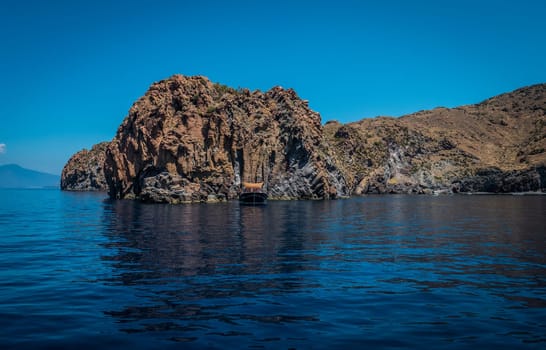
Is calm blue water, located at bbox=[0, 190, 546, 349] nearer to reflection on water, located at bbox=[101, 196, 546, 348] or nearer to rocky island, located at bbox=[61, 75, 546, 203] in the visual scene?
reflection on water, located at bbox=[101, 196, 546, 348]

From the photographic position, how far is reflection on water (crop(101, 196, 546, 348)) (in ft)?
40.5

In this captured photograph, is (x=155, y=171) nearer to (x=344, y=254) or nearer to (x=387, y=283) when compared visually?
(x=344, y=254)

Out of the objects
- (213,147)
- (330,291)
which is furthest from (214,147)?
(330,291)

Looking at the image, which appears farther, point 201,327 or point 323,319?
point 323,319

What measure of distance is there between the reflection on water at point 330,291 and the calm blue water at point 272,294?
6 cm

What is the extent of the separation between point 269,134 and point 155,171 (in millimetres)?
40099

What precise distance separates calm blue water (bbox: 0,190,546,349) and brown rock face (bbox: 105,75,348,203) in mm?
66320

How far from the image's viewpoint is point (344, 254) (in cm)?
2762

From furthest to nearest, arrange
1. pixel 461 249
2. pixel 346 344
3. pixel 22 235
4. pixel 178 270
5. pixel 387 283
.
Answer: pixel 22 235 → pixel 461 249 → pixel 178 270 → pixel 387 283 → pixel 346 344

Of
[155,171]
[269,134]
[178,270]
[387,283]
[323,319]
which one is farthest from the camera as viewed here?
[269,134]

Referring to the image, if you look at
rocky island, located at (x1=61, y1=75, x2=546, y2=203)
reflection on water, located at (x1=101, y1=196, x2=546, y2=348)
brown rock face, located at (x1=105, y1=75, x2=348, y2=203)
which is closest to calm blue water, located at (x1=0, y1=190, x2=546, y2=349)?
reflection on water, located at (x1=101, y1=196, x2=546, y2=348)

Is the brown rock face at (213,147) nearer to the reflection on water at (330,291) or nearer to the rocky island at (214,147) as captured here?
the rocky island at (214,147)

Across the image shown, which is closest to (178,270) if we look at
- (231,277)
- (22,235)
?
(231,277)

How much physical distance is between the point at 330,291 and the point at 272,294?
248 cm
